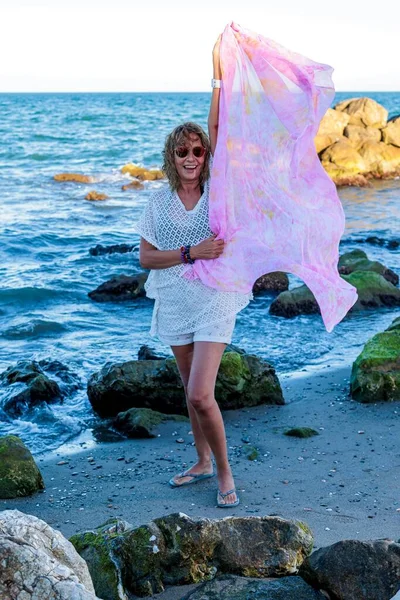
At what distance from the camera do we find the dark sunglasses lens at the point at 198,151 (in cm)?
493

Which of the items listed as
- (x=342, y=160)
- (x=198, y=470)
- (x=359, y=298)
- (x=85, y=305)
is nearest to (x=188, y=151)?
(x=198, y=470)

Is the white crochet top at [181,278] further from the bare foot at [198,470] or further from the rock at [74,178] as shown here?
the rock at [74,178]

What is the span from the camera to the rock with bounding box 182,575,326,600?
3.80 m

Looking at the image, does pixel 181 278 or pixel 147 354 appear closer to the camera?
pixel 181 278

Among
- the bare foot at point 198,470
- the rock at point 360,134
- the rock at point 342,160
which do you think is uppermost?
the rock at point 360,134

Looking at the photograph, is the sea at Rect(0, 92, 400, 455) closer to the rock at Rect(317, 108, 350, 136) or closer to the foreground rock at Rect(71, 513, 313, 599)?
the foreground rock at Rect(71, 513, 313, 599)

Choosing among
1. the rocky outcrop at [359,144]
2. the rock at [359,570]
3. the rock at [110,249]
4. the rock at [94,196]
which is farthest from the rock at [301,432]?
the rocky outcrop at [359,144]

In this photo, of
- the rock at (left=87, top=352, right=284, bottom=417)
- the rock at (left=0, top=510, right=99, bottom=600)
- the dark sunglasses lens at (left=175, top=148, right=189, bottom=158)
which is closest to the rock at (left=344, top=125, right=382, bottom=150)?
the rock at (left=87, top=352, right=284, bottom=417)

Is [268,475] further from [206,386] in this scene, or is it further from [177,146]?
[177,146]

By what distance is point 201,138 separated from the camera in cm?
494

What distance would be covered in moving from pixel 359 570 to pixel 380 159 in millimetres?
27709

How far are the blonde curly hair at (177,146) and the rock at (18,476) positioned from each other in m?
2.21

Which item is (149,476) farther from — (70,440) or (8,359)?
(8,359)

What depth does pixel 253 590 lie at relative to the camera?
387cm
